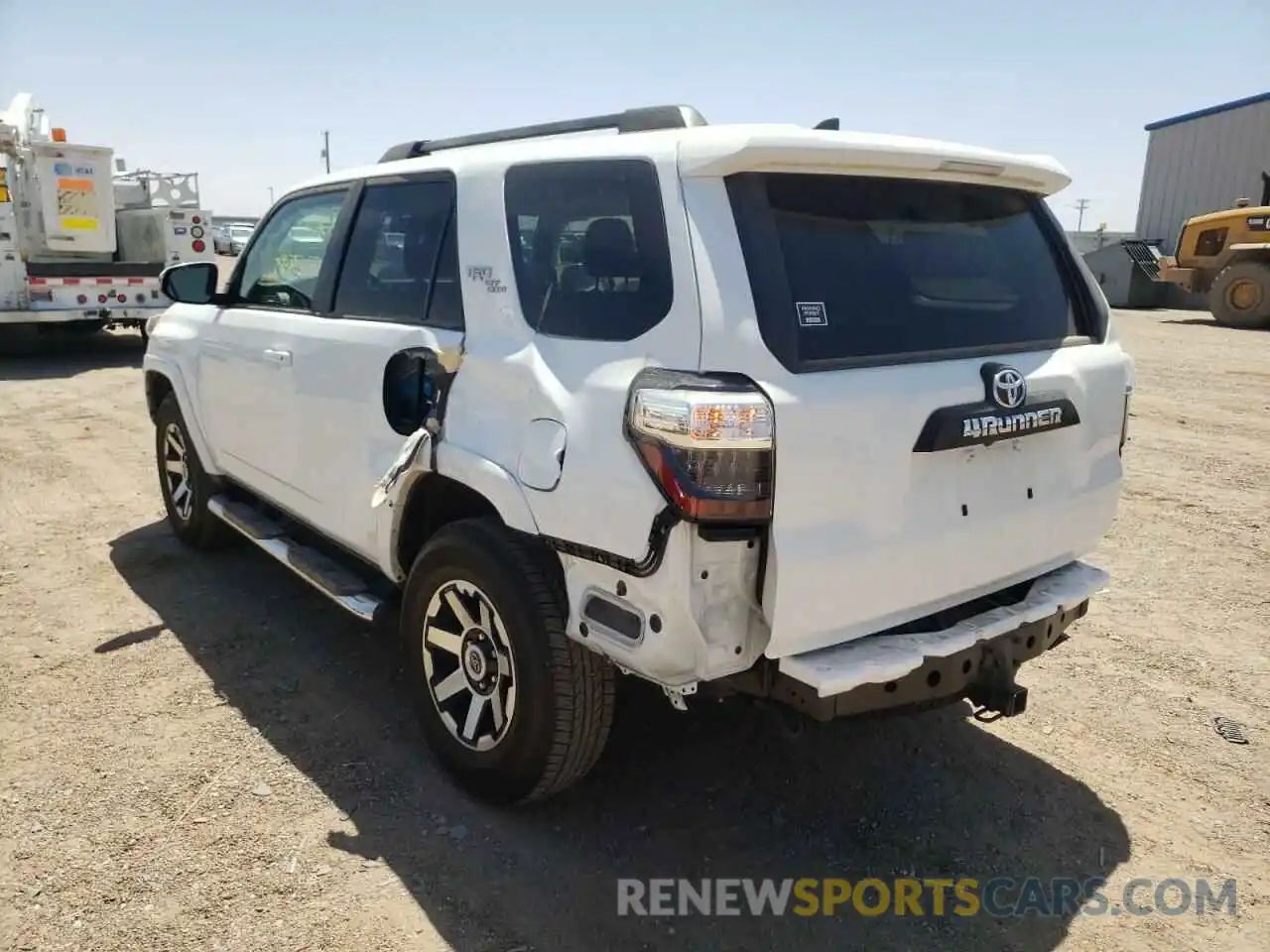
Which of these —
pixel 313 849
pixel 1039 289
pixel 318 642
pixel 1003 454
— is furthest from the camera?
pixel 318 642

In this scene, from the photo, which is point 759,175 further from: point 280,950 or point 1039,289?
point 280,950

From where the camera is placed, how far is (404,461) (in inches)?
123

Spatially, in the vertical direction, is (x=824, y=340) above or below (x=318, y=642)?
above

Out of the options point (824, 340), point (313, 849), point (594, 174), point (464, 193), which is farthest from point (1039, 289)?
point (313, 849)

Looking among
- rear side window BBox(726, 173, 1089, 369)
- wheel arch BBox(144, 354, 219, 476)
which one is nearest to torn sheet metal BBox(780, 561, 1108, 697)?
rear side window BBox(726, 173, 1089, 369)

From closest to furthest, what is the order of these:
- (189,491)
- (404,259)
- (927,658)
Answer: (927,658)
(404,259)
(189,491)

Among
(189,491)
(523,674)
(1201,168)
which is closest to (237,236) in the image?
(1201,168)

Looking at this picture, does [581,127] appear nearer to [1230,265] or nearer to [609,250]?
[609,250]

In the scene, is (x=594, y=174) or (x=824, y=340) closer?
A: (x=824, y=340)

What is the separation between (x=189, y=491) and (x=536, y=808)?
10.7 ft

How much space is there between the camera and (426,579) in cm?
313

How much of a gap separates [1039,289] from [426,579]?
86.8 inches

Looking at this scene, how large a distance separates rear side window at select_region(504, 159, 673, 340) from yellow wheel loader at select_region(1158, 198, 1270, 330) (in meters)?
18.6

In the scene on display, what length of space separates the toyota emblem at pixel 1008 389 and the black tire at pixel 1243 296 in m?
17.9
